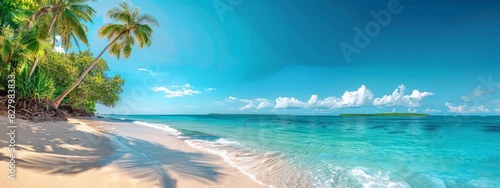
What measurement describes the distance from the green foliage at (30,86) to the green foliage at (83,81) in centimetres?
739

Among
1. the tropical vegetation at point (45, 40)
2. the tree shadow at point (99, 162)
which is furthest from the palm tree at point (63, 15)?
the tree shadow at point (99, 162)

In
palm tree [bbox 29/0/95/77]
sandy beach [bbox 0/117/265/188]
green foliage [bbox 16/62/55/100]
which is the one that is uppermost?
palm tree [bbox 29/0/95/77]

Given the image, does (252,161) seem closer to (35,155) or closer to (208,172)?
(208,172)

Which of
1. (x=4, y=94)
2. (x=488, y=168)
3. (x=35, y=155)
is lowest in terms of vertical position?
(x=488, y=168)

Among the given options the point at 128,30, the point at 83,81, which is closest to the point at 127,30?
the point at 128,30

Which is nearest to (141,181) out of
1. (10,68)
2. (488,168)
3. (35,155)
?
(35,155)

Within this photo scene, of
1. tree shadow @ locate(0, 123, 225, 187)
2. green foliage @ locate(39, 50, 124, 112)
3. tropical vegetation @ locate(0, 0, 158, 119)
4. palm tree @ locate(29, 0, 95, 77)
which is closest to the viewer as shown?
tree shadow @ locate(0, 123, 225, 187)

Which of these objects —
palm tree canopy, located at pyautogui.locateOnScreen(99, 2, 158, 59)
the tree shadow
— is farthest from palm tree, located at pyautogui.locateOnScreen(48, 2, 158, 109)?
the tree shadow

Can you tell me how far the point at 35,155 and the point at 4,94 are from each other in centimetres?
1371

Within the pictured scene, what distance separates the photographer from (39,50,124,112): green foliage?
2334 cm

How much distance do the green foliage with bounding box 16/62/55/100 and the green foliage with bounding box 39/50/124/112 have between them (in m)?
7.39

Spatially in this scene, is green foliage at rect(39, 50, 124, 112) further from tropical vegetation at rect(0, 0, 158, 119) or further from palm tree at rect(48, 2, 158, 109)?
palm tree at rect(48, 2, 158, 109)

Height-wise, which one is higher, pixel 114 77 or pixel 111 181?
pixel 114 77

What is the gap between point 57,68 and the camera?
2344cm
